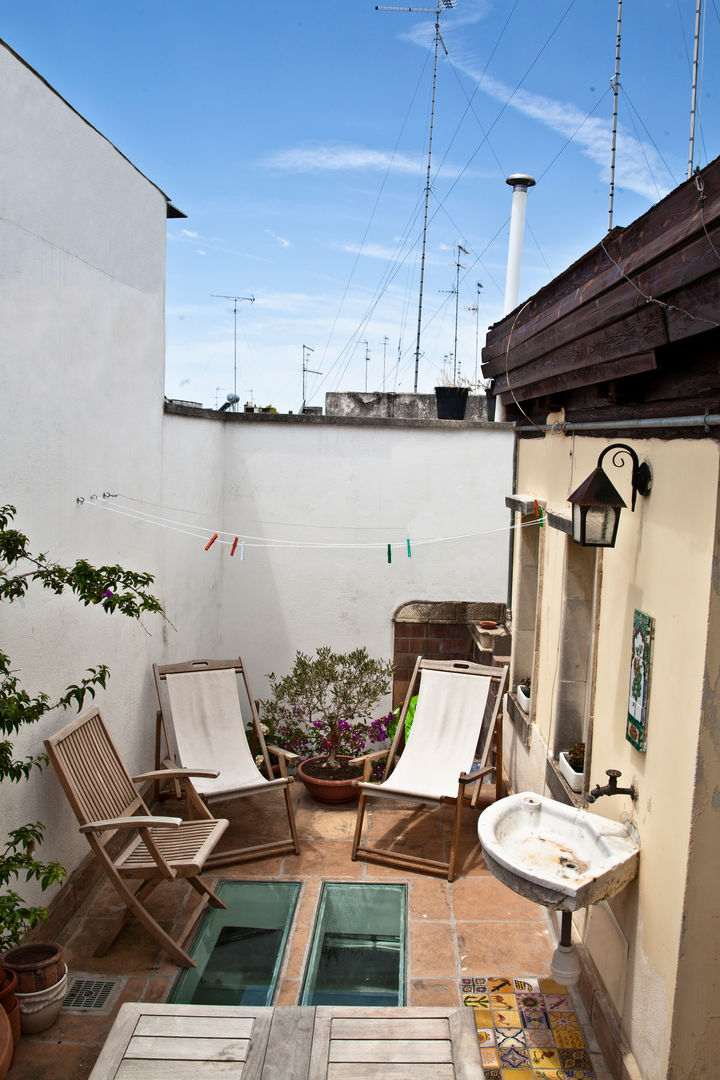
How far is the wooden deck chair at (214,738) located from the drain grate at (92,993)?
3.82ft

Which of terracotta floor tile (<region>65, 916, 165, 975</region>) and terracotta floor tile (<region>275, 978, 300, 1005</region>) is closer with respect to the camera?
terracotta floor tile (<region>275, 978, 300, 1005</region>)

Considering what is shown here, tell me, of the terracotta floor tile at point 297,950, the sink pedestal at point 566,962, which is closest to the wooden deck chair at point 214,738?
the terracotta floor tile at point 297,950

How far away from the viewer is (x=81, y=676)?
427 centimetres

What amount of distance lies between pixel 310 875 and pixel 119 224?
391cm

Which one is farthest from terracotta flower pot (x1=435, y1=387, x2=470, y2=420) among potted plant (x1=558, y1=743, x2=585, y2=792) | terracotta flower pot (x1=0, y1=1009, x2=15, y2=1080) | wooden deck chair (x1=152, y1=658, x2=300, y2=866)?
terracotta flower pot (x1=0, y1=1009, x2=15, y2=1080)

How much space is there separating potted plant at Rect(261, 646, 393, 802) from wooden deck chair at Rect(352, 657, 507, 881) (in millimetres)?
355

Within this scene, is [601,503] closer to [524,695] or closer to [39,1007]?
[524,695]

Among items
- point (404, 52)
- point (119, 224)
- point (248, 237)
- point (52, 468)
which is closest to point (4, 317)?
point (52, 468)

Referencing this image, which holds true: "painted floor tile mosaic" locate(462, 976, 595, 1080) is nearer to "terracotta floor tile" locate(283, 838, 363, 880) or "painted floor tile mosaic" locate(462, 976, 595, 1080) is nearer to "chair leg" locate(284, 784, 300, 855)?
"terracotta floor tile" locate(283, 838, 363, 880)

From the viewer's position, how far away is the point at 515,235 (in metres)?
Result: 7.13

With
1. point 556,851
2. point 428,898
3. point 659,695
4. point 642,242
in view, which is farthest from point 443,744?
point 642,242

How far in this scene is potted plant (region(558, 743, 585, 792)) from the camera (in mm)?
3844

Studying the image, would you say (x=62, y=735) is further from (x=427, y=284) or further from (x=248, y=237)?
(x=248, y=237)

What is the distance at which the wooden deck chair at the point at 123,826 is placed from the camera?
3701 mm
